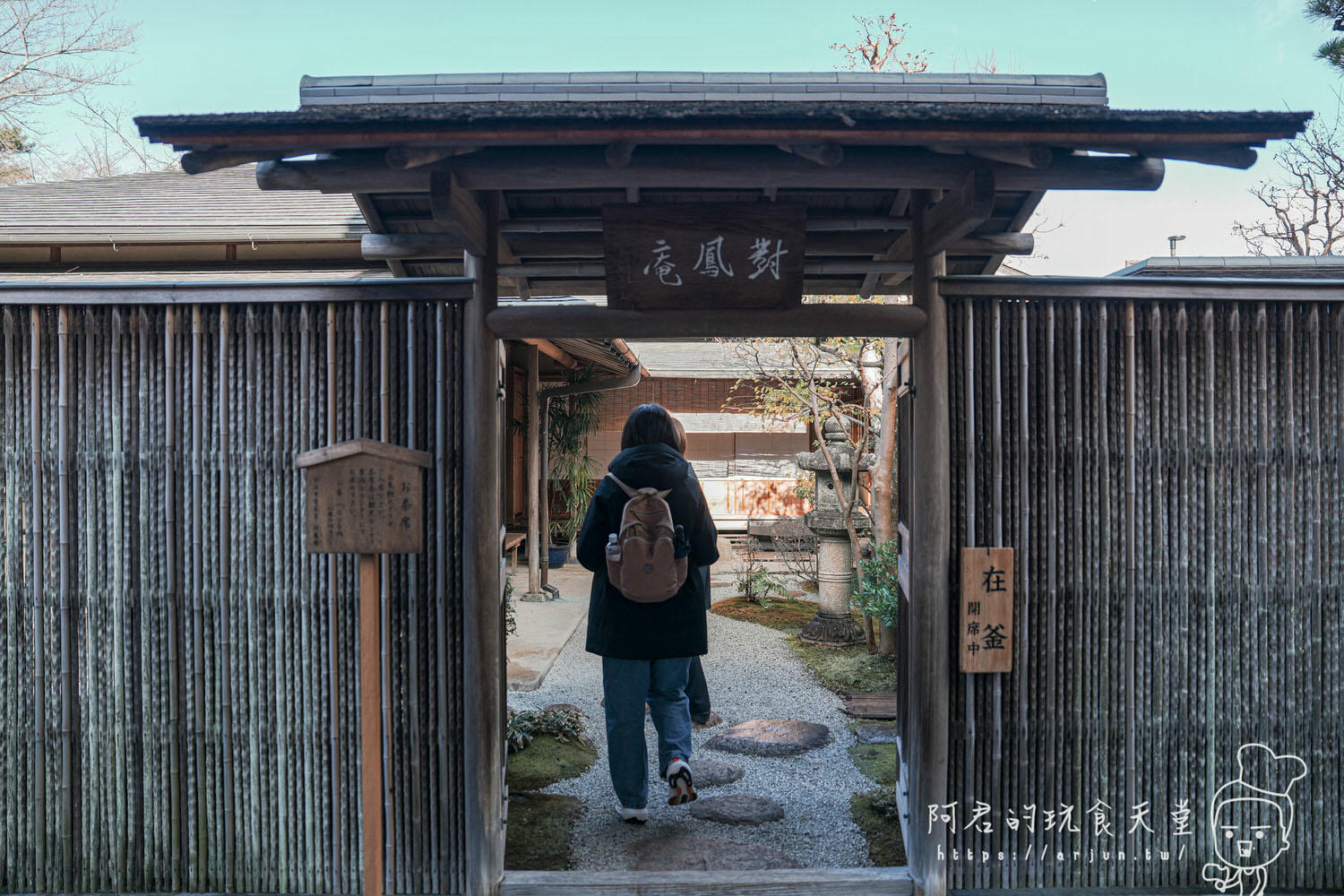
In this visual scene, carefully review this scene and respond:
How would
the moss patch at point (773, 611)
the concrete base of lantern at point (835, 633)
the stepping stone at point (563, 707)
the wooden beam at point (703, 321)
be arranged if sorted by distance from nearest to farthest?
the wooden beam at point (703, 321) < the stepping stone at point (563, 707) < the concrete base of lantern at point (835, 633) < the moss patch at point (773, 611)

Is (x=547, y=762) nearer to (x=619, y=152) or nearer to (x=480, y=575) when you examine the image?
(x=480, y=575)

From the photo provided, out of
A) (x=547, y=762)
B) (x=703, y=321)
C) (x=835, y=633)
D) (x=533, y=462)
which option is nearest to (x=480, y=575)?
(x=703, y=321)

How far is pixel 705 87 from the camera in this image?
4453 millimetres

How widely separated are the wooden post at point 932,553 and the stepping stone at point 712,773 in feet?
5.61

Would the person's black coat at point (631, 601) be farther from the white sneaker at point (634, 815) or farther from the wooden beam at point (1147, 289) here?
the wooden beam at point (1147, 289)

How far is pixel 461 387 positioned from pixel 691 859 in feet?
8.60

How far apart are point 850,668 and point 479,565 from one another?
201 inches

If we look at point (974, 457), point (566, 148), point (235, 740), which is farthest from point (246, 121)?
point (974, 457)

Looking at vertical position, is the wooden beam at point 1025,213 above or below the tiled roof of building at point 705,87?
below

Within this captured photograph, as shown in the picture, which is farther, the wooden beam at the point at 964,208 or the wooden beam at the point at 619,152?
the wooden beam at the point at 964,208

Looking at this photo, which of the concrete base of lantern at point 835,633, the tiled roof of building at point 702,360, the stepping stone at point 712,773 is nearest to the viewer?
the stepping stone at point 712,773

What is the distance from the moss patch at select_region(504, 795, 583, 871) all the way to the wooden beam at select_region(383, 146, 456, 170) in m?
3.19

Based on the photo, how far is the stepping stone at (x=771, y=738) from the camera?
6.06 metres

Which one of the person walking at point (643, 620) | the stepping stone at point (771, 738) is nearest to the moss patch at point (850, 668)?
the stepping stone at point (771, 738)
